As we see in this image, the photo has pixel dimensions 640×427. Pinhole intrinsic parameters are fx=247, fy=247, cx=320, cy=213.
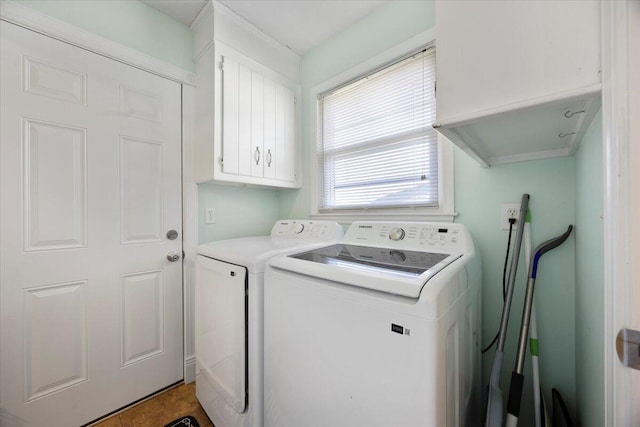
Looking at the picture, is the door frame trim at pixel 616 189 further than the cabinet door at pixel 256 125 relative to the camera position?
No

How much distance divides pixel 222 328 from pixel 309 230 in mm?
825

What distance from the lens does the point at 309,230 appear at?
1.81 meters

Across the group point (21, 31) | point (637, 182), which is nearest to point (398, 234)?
point (637, 182)

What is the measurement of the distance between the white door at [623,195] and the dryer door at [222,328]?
45.8 inches

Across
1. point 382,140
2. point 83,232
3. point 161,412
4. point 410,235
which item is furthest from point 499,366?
point 83,232

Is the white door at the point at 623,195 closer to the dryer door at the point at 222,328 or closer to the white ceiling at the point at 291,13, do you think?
the dryer door at the point at 222,328

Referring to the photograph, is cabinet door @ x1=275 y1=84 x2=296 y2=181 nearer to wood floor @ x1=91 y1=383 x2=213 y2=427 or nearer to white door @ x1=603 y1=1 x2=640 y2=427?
wood floor @ x1=91 y1=383 x2=213 y2=427

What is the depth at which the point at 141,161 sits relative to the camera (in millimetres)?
1656

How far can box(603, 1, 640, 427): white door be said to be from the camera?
19.0 inches

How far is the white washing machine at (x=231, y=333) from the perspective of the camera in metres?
1.14

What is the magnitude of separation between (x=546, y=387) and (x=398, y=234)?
1.00 m

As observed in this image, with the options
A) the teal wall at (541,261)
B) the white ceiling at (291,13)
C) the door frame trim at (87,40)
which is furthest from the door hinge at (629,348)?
the door frame trim at (87,40)

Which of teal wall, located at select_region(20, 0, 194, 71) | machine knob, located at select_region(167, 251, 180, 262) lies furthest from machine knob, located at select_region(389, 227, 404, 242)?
teal wall, located at select_region(20, 0, 194, 71)

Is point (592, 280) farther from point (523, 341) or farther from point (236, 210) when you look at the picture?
point (236, 210)
